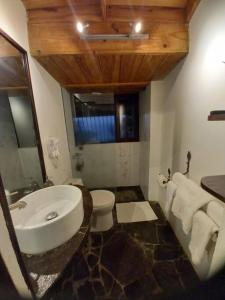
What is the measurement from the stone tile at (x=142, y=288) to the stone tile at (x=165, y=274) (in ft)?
0.18

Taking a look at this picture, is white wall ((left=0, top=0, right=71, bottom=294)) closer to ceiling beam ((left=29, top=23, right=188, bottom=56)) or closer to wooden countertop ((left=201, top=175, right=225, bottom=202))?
ceiling beam ((left=29, top=23, right=188, bottom=56))

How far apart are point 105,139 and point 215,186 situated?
225 cm

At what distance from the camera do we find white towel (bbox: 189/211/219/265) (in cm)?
82

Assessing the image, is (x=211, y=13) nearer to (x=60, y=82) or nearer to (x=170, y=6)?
(x=170, y=6)

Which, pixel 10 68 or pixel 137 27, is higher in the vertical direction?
pixel 137 27

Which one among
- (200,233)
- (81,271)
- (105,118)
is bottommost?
(81,271)

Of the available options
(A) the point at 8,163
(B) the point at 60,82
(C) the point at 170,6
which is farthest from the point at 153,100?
(A) the point at 8,163

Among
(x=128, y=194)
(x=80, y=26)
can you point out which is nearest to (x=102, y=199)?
(x=128, y=194)

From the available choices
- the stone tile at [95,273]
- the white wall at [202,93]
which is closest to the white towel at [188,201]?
the white wall at [202,93]

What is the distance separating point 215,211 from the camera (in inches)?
34.2

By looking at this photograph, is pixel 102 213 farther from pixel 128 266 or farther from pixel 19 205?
pixel 19 205

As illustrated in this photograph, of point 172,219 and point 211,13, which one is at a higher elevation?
point 211,13

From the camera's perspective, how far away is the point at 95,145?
9.09 feet

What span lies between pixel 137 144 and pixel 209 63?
1.90m
